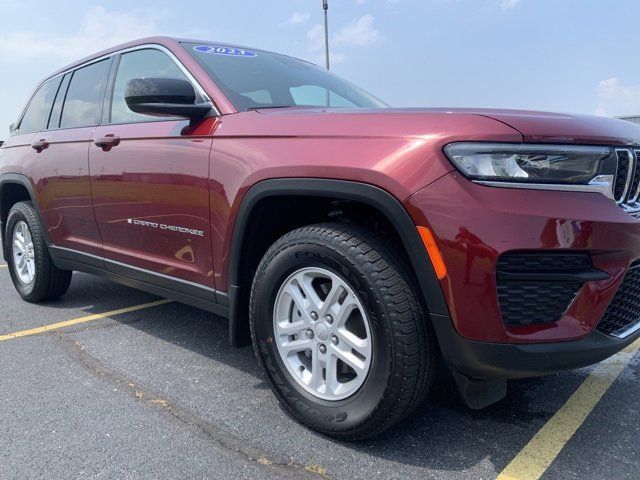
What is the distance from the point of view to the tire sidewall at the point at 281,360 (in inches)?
78.1

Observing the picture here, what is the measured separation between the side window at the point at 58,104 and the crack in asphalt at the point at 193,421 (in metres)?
1.86

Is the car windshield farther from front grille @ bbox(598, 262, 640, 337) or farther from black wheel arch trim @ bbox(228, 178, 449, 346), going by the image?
front grille @ bbox(598, 262, 640, 337)

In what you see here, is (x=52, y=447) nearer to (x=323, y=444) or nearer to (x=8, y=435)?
(x=8, y=435)

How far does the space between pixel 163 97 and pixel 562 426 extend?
7.73 ft

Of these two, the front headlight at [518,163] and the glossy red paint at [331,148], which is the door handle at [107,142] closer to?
the glossy red paint at [331,148]

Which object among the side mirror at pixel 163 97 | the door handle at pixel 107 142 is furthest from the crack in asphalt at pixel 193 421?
the side mirror at pixel 163 97

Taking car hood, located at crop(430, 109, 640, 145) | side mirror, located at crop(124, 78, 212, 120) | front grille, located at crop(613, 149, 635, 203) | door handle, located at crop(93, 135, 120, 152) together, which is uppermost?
side mirror, located at crop(124, 78, 212, 120)

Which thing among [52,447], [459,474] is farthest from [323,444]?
[52,447]

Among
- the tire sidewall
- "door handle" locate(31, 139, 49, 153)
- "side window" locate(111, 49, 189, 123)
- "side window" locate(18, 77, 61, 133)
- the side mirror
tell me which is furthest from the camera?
"side window" locate(18, 77, 61, 133)

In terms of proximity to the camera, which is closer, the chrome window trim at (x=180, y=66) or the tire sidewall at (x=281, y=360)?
the tire sidewall at (x=281, y=360)

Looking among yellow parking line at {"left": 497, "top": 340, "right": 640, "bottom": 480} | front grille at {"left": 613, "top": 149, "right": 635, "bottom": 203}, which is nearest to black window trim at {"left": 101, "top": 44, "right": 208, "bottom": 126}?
front grille at {"left": 613, "top": 149, "right": 635, "bottom": 203}

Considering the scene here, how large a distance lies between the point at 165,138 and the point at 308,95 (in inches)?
35.2

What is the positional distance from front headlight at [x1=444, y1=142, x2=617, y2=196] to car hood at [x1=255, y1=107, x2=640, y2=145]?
0.04 metres

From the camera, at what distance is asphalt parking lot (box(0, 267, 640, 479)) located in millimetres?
2033
